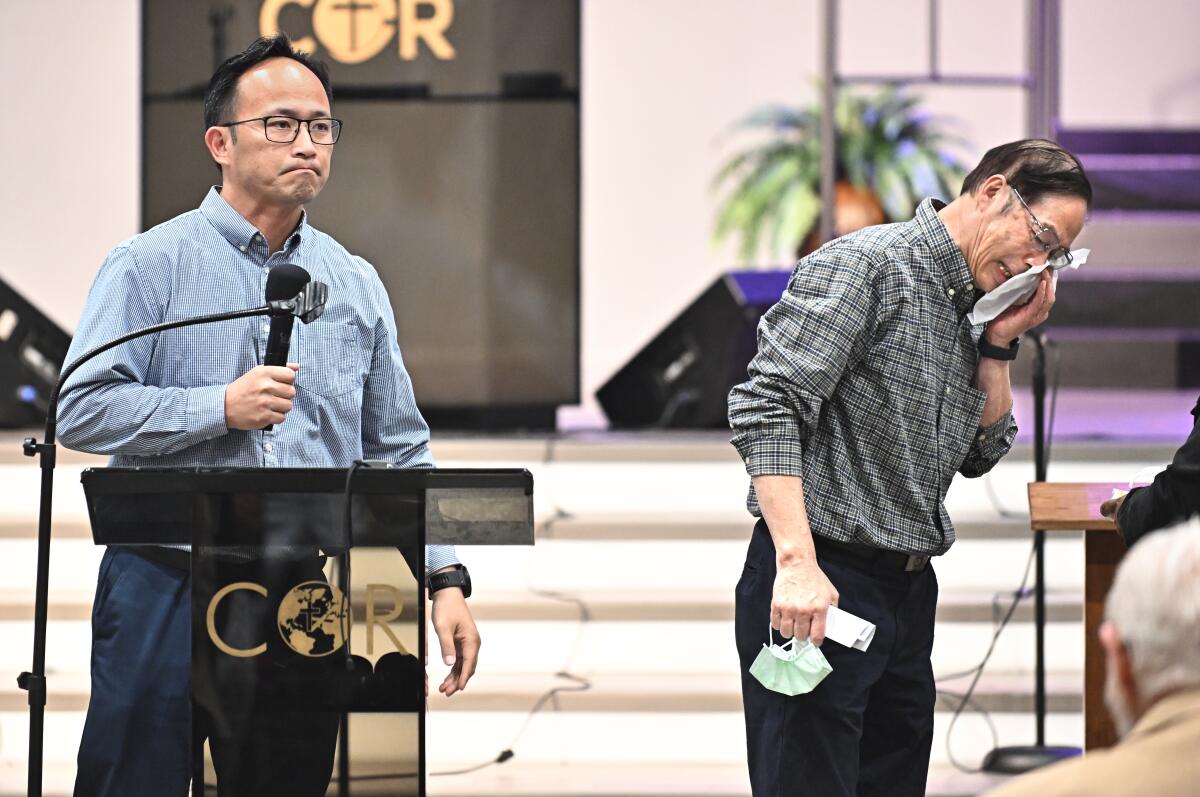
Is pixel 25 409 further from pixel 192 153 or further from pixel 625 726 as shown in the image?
pixel 625 726

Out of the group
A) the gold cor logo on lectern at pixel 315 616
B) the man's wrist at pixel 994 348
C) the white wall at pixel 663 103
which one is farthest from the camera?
the white wall at pixel 663 103

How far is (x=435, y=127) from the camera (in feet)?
20.5

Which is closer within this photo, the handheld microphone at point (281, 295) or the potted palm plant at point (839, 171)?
the handheld microphone at point (281, 295)

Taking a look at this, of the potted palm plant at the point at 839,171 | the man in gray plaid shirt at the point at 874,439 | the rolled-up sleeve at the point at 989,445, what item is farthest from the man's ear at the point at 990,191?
the potted palm plant at the point at 839,171

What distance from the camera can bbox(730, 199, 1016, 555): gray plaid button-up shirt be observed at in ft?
7.55

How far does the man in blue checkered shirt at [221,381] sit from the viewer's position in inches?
87.4

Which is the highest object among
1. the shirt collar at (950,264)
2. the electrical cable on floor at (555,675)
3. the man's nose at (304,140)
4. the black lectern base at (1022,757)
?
the man's nose at (304,140)

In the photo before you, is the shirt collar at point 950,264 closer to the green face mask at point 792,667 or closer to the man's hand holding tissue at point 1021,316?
the man's hand holding tissue at point 1021,316

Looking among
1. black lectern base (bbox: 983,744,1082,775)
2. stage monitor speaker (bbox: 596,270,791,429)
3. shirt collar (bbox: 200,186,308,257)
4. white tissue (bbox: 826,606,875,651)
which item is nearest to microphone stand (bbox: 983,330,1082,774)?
black lectern base (bbox: 983,744,1082,775)

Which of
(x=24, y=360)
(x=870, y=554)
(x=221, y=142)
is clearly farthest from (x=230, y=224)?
(x=24, y=360)

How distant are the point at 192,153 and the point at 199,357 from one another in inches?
162

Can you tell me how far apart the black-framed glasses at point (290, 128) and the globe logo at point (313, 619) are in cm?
75

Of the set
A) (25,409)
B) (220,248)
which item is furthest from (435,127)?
(220,248)

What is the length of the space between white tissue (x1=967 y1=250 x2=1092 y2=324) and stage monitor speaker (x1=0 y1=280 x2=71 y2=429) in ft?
13.2
